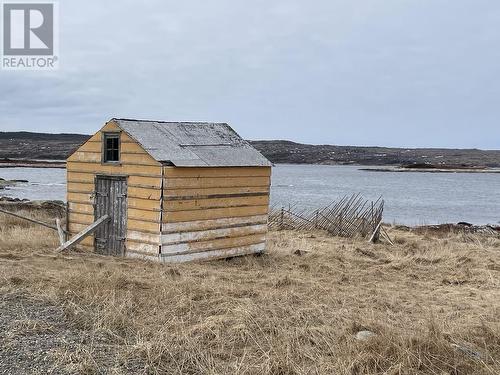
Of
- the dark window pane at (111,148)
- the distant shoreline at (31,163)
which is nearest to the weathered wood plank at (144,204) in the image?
the dark window pane at (111,148)

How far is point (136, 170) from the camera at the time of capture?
1299 cm

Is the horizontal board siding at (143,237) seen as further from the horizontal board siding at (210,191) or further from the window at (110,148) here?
→ the window at (110,148)

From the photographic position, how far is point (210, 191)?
44.3 feet

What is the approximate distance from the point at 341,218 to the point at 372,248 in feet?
10.5

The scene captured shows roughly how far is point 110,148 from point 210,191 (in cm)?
249

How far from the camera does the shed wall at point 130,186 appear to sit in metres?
12.7

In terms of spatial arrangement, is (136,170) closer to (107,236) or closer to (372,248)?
(107,236)

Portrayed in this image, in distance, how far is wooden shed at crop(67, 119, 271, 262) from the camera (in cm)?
1274

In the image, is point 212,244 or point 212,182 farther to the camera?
point 212,244

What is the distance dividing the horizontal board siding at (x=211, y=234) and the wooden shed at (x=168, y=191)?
2 cm

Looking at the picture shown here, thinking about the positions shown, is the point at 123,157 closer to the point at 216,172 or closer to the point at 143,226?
the point at 143,226

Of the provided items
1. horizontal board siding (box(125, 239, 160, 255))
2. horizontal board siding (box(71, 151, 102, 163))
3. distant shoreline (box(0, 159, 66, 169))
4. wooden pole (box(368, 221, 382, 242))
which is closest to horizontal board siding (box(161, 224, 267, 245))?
horizontal board siding (box(125, 239, 160, 255))

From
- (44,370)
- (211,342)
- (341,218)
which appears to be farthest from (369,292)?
(341,218)

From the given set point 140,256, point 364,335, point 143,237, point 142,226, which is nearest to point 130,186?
point 142,226
